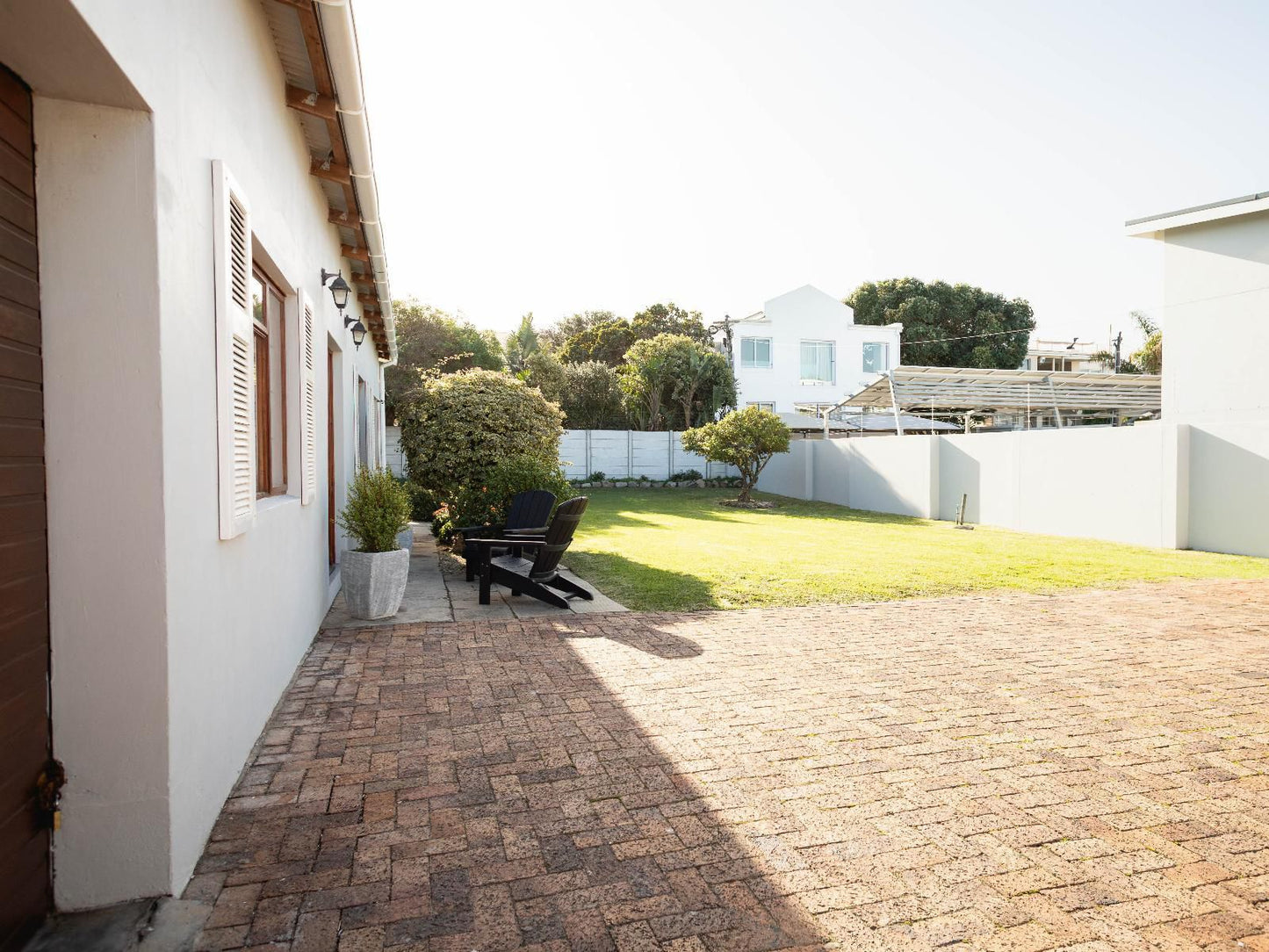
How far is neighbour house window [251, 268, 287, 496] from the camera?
187 inches

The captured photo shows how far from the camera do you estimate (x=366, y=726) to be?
14.1 feet

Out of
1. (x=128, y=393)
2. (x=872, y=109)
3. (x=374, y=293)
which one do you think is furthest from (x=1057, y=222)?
(x=128, y=393)

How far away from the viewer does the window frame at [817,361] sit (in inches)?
1375

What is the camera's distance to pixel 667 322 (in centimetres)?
4422

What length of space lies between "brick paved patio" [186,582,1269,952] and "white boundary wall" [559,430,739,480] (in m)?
20.8

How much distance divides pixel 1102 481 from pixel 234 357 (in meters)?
14.6

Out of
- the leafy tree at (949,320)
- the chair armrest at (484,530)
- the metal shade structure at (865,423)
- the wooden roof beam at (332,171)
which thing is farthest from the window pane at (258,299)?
the leafy tree at (949,320)

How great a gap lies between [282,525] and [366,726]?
1.46 meters

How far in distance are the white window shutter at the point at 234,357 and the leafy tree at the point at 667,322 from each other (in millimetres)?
39898

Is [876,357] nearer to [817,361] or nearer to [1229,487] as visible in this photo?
[817,361]

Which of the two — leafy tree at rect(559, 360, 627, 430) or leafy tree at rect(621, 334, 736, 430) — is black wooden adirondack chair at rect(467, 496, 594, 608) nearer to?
leafy tree at rect(621, 334, 736, 430)

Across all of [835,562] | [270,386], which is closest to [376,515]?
[270,386]

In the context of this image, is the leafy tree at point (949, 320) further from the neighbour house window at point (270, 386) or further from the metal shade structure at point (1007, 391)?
the neighbour house window at point (270, 386)

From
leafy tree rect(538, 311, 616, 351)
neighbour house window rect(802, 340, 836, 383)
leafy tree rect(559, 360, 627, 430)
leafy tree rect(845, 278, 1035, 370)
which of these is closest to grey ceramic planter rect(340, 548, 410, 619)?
leafy tree rect(559, 360, 627, 430)
